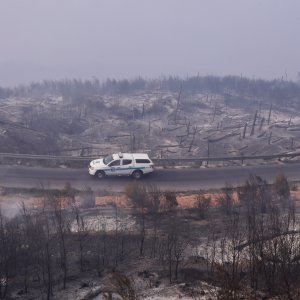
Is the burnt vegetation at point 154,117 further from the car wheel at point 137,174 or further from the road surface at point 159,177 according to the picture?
the car wheel at point 137,174

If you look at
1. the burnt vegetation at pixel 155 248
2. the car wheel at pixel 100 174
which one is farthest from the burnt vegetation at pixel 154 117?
the burnt vegetation at pixel 155 248

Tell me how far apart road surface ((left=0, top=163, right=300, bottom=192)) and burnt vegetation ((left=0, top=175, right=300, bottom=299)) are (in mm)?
2432

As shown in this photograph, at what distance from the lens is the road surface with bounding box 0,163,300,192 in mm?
23328

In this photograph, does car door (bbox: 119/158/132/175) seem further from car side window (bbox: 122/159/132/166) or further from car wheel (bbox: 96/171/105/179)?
car wheel (bbox: 96/171/105/179)

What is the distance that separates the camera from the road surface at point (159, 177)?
2333 cm

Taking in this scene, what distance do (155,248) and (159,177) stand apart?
8.47m

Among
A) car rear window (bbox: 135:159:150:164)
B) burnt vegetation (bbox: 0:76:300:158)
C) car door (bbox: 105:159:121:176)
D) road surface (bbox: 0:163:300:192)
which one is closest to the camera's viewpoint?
road surface (bbox: 0:163:300:192)

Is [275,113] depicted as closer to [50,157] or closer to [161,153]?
[161,153]

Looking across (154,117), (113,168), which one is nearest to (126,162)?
(113,168)

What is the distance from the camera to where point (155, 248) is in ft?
53.5

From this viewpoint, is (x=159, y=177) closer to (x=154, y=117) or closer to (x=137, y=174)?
(x=137, y=174)

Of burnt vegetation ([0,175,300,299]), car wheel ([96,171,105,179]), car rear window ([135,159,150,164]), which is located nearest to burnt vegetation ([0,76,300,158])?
car rear window ([135,159,150,164])

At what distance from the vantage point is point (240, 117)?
158ft

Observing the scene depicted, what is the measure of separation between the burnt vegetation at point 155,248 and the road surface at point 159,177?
2.43m
